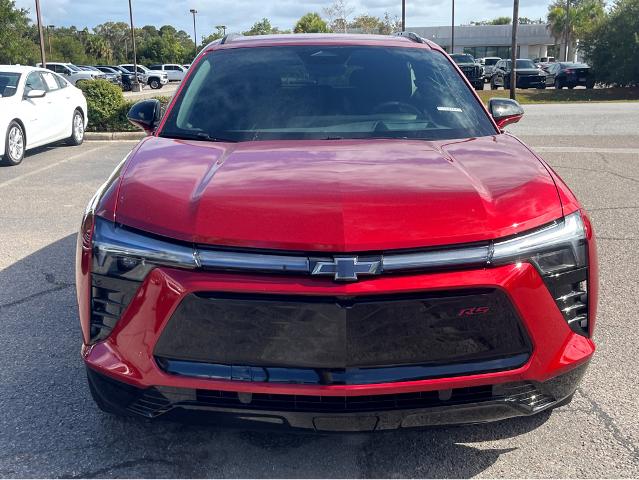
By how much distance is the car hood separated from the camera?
221 cm

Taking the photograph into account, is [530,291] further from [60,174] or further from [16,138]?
[16,138]

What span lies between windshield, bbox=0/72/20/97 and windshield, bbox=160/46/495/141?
25.6 ft

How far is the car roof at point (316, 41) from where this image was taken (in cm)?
409

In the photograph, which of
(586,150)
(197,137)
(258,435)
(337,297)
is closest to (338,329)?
(337,297)

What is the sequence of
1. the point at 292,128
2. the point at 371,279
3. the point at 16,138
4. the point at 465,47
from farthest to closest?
the point at 465,47 < the point at 16,138 < the point at 292,128 < the point at 371,279

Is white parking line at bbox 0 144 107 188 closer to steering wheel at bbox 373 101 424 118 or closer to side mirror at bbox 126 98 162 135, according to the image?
side mirror at bbox 126 98 162 135

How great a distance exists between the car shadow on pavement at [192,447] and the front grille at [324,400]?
13cm

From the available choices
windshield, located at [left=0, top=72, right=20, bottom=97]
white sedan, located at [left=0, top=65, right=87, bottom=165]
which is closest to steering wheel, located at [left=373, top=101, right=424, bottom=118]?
white sedan, located at [left=0, top=65, right=87, bottom=165]

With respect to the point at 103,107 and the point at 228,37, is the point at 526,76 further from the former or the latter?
the point at 228,37

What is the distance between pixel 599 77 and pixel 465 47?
134 feet

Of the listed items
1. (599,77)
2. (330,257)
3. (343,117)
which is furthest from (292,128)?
(599,77)

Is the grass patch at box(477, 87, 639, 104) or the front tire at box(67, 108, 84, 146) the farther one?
the grass patch at box(477, 87, 639, 104)

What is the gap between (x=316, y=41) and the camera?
162 inches

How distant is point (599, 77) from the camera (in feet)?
115
